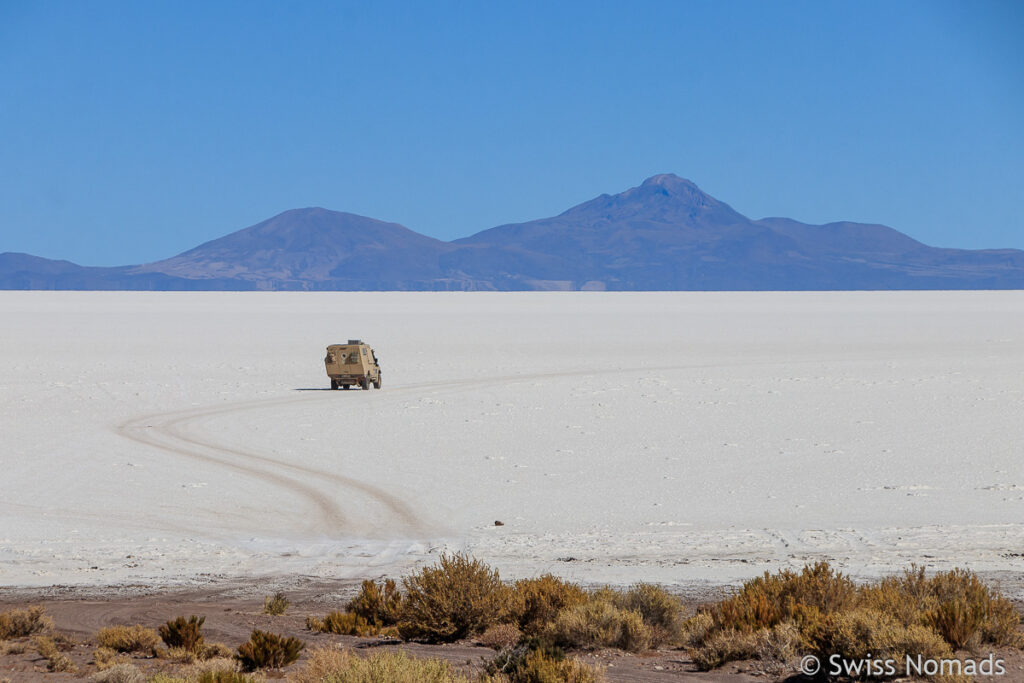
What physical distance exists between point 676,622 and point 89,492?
1160cm

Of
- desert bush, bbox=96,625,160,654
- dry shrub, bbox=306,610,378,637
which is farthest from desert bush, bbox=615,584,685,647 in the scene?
desert bush, bbox=96,625,160,654

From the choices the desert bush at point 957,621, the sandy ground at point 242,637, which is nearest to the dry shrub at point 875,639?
the desert bush at point 957,621

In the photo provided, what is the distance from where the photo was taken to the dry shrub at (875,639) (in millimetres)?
7289

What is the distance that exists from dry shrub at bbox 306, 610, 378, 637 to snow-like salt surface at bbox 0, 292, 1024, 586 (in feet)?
8.13

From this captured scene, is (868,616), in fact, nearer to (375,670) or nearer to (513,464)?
(375,670)

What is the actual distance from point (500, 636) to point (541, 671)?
6.96 ft

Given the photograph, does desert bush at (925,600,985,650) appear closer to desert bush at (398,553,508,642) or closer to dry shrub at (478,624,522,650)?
dry shrub at (478,624,522,650)

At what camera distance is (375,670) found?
6.60 metres

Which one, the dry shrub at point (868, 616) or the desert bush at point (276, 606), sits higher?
the dry shrub at point (868, 616)

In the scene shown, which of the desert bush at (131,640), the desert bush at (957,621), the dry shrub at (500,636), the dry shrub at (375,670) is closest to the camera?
the dry shrub at (375,670)

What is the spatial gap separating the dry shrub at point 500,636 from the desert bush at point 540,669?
1.33m

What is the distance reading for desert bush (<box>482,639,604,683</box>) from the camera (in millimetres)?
7133

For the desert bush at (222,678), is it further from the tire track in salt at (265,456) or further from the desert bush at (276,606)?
the tire track in salt at (265,456)

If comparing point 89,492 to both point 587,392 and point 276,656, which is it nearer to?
point 276,656
